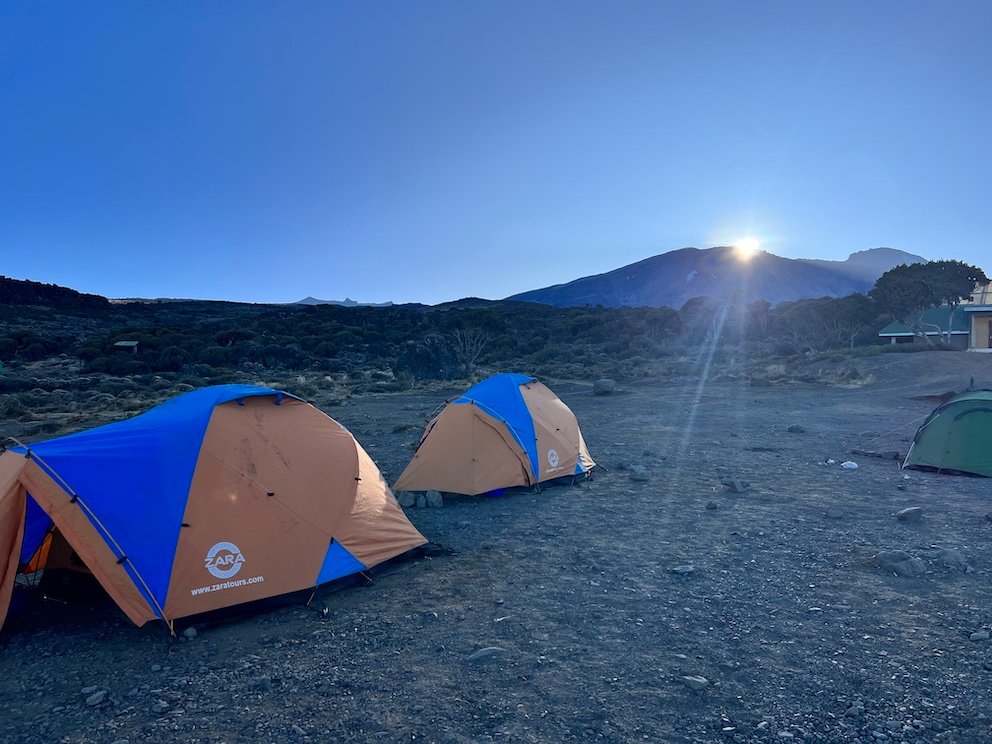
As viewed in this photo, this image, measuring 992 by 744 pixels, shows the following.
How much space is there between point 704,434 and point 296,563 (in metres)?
11.9

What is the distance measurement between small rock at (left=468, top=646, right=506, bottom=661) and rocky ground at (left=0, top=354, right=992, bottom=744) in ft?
0.05

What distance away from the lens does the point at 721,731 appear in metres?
3.79

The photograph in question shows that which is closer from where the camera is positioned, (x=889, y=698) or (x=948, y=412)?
(x=889, y=698)

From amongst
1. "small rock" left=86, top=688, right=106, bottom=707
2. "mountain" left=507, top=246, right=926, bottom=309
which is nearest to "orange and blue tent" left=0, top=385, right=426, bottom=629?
"small rock" left=86, top=688, right=106, bottom=707

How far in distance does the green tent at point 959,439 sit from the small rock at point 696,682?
28.8ft

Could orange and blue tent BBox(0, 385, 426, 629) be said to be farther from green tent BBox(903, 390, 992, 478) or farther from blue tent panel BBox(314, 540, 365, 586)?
green tent BBox(903, 390, 992, 478)

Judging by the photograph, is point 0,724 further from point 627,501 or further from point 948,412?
point 948,412

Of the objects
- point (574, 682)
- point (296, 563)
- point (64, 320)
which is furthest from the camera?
point (64, 320)

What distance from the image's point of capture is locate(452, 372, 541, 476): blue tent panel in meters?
9.63

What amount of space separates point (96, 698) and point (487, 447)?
6.02 metres

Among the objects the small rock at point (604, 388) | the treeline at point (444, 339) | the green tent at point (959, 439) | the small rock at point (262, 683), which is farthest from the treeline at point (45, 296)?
the green tent at point (959, 439)

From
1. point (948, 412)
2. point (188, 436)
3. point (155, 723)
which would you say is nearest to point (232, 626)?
point (155, 723)

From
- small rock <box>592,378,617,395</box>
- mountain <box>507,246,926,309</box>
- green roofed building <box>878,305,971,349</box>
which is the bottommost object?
small rock <box>592,378,617,395</box>

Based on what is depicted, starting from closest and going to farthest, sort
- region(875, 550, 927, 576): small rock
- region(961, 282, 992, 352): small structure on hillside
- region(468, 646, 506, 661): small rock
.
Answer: region(468, 646, 506, 661): small rock < region(875, 550, 927, 576): small rock < region(961, 282, 992, 352): small structure on hillside
